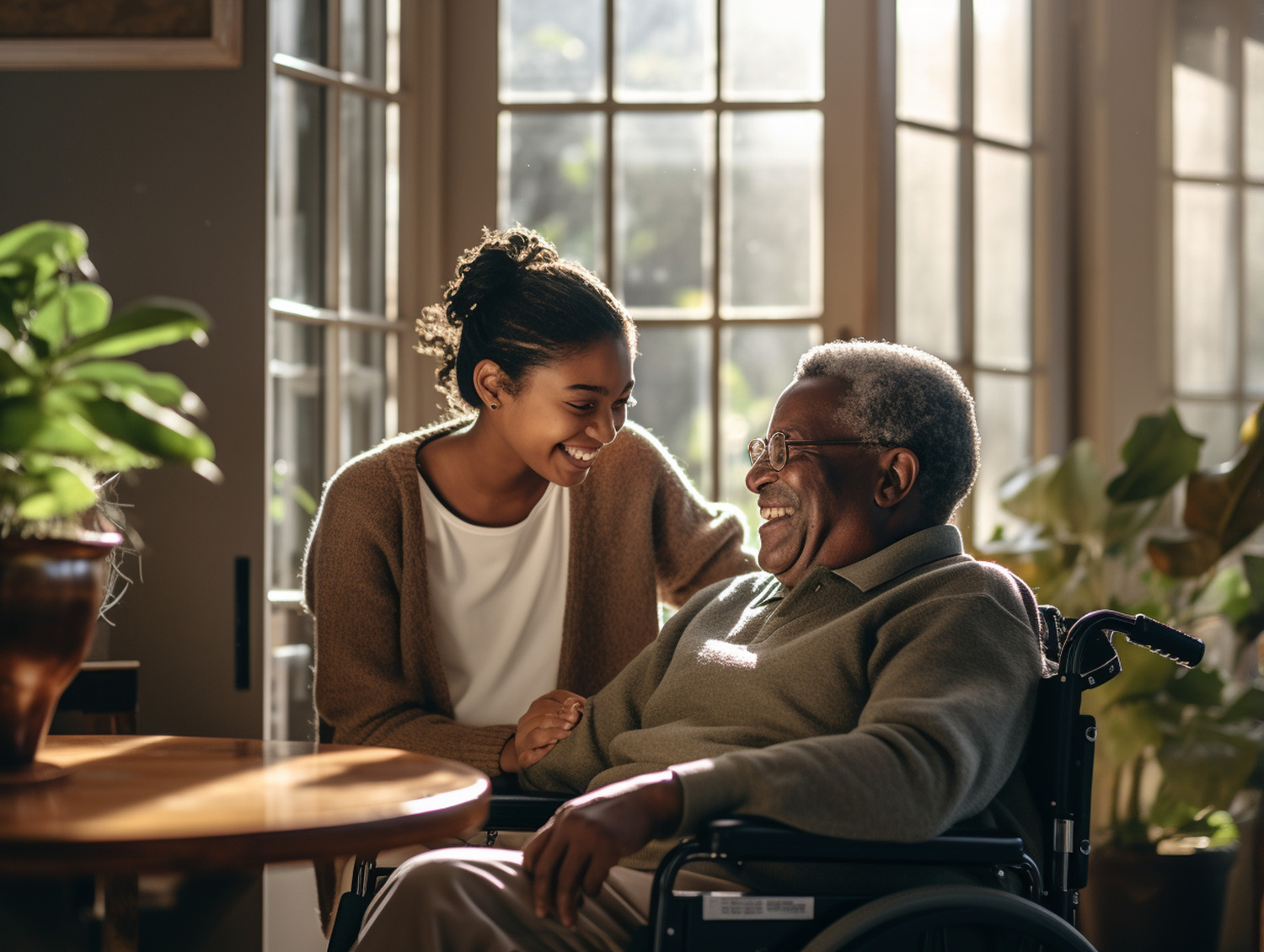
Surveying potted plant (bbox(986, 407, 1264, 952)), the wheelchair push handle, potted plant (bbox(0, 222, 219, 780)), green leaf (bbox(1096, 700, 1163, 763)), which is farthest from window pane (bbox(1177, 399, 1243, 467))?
potted plant (bbox(0, 222, 219, 780))

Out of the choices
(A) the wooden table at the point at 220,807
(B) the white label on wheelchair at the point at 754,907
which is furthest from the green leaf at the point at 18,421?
(B) the white label on wheelchair at the point at 754,907

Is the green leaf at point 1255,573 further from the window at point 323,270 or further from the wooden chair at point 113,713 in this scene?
the wooden chair at point 113,713

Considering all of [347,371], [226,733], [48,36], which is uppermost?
[48,36]

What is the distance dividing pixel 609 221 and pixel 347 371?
693mm

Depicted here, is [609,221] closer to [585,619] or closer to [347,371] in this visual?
[347,371]

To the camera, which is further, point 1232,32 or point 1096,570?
point 1232,32

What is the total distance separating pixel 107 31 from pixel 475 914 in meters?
1.87

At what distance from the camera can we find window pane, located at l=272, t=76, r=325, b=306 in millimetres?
2514

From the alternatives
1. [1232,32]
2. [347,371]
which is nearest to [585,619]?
[347,371]

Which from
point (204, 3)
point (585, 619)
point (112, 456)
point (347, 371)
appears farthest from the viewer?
point (347, 371)

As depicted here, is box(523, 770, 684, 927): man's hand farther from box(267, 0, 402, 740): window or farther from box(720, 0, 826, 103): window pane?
box(720, 0, 826, 103): window pane

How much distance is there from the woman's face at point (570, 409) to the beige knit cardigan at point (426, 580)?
14 cm

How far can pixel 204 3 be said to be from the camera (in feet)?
7.49

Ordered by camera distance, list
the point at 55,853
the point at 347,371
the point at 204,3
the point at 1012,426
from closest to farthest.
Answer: the point at 55,853
the point at 204,3
the point at 347,371
the point at 1012,426
